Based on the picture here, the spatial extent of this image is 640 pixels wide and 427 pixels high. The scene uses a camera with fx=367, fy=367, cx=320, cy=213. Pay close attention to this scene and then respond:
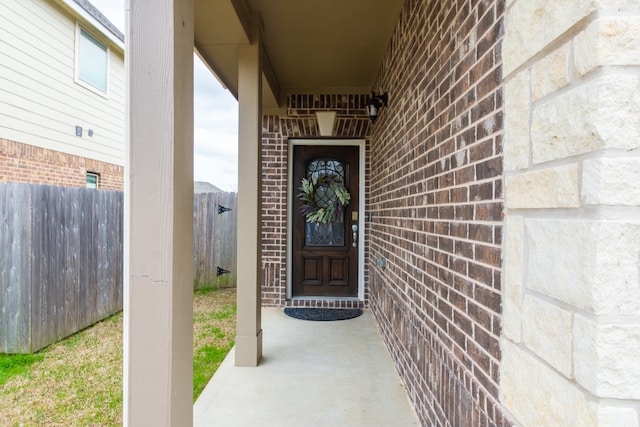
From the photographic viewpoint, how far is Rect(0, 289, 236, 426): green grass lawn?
2.32 meters

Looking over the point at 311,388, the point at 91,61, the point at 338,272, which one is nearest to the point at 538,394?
the point at 311,388

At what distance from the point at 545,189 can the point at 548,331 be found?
0.33 m

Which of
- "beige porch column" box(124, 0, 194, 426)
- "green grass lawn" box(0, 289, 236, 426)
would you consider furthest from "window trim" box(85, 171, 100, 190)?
→ "beige porch column" box(124, 0, 194, 426)

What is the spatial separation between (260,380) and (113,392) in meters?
1.04

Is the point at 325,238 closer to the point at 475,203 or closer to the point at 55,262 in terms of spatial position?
the point at 55,262

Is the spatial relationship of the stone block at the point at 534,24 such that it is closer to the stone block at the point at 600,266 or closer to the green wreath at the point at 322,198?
the stone block at the point at 600,266

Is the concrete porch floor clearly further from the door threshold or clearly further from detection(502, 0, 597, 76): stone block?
detection(502, 0, 597, 76): stone block

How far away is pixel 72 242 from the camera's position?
12.4 ft

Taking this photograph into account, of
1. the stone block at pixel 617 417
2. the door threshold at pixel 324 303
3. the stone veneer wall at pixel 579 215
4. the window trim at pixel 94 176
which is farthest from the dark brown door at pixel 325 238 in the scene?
the stone block at pixel 617 417

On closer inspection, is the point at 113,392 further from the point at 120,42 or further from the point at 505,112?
the point at 120,42

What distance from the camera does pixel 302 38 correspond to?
3326 mm

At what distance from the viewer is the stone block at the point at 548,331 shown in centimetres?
78

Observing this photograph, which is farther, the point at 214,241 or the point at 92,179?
the point at 214,241

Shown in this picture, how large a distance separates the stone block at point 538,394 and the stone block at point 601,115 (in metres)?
0.49
